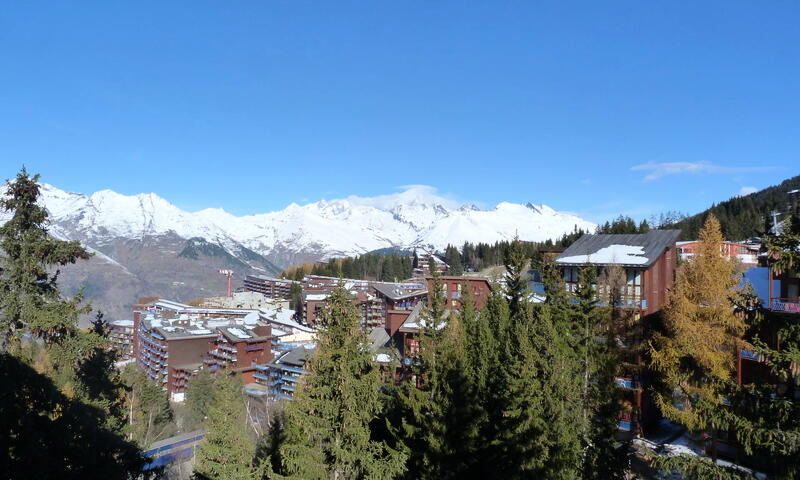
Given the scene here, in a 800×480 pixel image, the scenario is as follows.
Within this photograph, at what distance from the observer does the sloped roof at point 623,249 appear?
33094 millimetres

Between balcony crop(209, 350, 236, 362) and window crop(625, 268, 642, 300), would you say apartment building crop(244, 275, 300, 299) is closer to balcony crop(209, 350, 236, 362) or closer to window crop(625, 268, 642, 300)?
balcony crop(209, 350, 236, 362)

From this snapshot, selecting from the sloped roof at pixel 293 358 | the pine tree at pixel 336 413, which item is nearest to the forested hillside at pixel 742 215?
the sloped roof at pixel 293 358

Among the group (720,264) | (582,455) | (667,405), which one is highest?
(720,264)

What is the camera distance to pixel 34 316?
68.0 ft

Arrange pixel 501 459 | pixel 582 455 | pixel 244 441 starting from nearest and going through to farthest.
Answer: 1. pixel 244 441
2. pixel 501 459
3. pixel 582 455

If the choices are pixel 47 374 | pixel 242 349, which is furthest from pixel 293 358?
pixel 47 374

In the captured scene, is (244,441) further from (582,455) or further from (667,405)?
(667,405)

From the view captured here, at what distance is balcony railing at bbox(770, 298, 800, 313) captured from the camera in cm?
2070

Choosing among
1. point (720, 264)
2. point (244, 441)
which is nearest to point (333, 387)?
point (244, 441)

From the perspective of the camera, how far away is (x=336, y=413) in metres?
14.5

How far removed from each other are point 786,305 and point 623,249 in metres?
14.1

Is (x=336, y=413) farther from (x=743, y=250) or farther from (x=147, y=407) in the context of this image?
(x=743, y=250)

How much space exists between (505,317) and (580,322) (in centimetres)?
465

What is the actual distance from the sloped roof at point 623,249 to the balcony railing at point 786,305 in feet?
34.3
